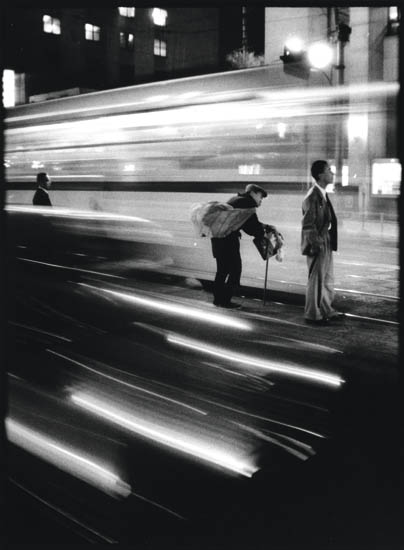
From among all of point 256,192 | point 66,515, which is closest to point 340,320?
point 256,192

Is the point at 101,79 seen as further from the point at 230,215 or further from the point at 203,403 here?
the point at 203,403

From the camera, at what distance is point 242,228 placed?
8.53 m

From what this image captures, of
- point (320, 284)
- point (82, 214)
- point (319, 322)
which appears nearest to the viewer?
point (320, 284)

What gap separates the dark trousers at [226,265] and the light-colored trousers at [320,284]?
1429 mm

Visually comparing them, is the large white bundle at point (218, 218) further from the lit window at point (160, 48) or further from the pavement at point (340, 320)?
the lit window at point (160, 48)

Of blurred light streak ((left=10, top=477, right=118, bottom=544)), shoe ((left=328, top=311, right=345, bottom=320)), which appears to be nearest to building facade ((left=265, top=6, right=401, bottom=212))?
shoe ((left=328, top=311, right=345, bottom=320))

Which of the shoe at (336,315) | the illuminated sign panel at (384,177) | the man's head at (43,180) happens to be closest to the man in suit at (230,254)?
the shoe at (336,315)

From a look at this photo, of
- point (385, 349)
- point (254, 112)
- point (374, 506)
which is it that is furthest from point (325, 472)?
point (254, 112)

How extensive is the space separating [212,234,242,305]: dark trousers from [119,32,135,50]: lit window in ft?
122

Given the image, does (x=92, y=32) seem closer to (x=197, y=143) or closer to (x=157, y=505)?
(x=197, y=143)

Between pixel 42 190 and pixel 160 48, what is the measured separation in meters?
38.2

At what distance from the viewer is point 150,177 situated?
954 centimetres

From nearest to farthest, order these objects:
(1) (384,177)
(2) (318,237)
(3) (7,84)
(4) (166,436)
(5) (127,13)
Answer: (4) (166,436) < (2) (318,237) < (3) (7,84) < (1) (384,177) < (5) (127,13)

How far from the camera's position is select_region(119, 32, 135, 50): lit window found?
41.9m
